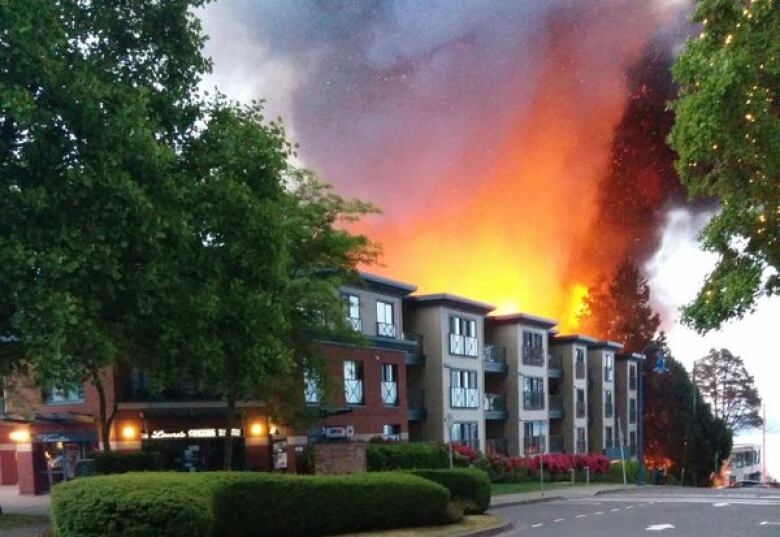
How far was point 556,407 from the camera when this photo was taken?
6950cm

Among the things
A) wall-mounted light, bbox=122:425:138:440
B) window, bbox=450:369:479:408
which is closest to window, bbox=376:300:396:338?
window, bbox=450:369:479:408

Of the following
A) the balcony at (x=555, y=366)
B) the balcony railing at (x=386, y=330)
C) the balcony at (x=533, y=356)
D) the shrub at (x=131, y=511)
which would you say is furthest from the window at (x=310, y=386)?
the balcony at (x=555, y=366)

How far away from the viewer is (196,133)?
21844mm

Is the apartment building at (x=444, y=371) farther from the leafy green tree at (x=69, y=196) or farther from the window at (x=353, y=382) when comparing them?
the leafy green tree at (x=69, y=196)

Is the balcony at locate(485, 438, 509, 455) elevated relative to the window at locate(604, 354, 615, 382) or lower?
lower

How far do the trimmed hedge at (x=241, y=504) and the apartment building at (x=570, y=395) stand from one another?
46960 mm

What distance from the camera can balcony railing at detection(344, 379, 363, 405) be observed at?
45094mm

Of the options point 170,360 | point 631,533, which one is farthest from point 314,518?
point 631,533

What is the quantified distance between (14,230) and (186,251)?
331 centimetres

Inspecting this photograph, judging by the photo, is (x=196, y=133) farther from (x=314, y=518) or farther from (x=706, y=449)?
(x=706, y=449)

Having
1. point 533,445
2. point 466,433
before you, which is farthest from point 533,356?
point 466,433

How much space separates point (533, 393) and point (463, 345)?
9945mm

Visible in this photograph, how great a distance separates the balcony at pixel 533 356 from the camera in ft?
208

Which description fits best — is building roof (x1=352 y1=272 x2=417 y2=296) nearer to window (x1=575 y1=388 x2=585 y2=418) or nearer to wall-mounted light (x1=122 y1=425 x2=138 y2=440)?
wall-mounted light (x1=122 y1=425 x2=138 y2=440)
